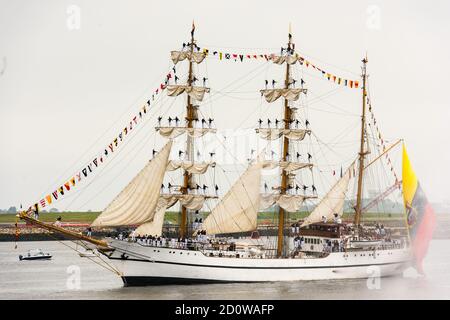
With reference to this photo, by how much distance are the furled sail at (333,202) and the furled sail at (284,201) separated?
17.8ft

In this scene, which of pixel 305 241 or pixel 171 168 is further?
pixel 305 241

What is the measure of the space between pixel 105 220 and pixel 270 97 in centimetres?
1884

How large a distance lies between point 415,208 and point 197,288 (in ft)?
71.4

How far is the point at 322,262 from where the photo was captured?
214 ft

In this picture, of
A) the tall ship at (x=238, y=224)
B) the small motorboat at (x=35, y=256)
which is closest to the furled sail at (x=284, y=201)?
the tall ship at (x=238, y=224)

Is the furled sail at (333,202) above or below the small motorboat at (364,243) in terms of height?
above

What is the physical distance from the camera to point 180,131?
63469 mm

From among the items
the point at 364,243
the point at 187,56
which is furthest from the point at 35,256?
the point at 364,243

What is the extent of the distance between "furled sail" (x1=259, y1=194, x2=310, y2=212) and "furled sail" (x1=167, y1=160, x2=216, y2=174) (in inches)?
258

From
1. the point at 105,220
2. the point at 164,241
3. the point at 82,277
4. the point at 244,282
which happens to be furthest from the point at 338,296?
the point at 82,277

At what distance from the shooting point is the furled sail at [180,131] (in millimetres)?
63406

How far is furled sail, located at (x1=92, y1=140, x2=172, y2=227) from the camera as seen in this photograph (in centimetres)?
5750

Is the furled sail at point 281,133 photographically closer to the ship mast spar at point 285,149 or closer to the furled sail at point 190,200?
the ship mast spar at point 285,149
